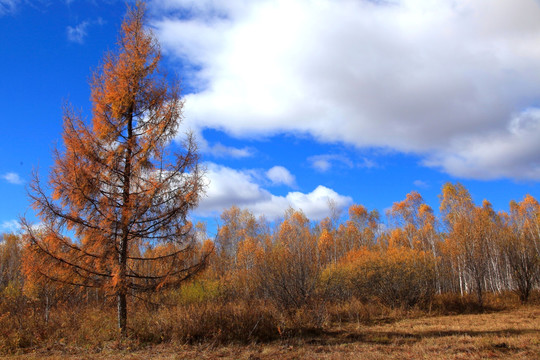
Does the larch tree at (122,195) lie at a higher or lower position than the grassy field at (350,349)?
higher

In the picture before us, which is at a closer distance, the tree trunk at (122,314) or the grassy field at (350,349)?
the grassy field at (350,349)

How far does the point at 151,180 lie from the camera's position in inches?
371

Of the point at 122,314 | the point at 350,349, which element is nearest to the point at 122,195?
the point at 122,314

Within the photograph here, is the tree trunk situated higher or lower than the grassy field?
higher

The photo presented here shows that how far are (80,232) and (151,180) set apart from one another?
7.59 ft

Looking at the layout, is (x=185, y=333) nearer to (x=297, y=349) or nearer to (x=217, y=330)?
(x=217, y=330)

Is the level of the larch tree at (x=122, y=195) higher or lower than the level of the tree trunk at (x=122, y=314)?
higher

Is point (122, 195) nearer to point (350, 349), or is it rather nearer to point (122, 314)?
point (122, 314)

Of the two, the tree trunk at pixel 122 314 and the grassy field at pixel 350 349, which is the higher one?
the tree trunk at pixel 122 314

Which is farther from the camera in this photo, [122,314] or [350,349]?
[350,349]

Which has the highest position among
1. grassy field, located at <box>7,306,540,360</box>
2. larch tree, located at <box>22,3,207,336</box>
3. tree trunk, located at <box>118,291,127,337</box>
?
larch tree, located at <box>22,3,207,336</box>

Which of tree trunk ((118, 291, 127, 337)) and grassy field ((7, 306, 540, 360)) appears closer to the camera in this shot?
grassy field ((7, 306, 540, 360))

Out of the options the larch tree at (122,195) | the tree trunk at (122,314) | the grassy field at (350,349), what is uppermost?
the larch tree at (122,195)

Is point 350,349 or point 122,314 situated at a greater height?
point 122,314
